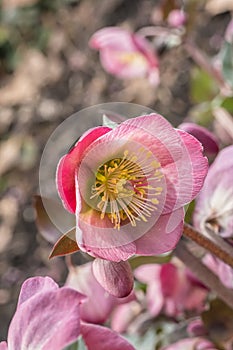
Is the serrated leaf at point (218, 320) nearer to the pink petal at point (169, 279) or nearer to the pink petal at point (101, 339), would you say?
the pink petal at point (169, 279)

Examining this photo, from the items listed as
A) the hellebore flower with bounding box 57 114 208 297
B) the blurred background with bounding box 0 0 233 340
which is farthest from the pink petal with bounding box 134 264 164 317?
the blurred background with bounding box 0 0 233 340

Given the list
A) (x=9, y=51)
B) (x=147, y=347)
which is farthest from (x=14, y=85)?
(x=147, y=347)

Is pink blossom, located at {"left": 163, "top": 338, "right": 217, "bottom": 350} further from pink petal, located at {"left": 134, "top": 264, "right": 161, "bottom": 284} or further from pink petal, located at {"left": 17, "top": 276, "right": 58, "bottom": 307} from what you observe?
pink petal, located at {"left": 17, "top": 276, "right": 58, "bottom": 307}

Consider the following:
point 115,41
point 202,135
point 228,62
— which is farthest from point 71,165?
point 115,41

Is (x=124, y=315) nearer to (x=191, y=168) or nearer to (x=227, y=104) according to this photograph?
(x=227, y=104)

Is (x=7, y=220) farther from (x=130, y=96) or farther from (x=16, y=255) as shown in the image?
(x=130, y=96)

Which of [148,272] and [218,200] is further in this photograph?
[148,272]
